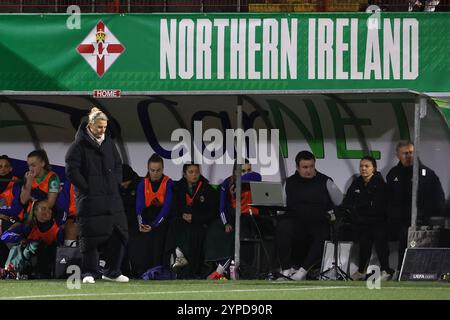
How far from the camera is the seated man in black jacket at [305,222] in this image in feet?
49.7

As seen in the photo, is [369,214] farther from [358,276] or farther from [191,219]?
[191,219]

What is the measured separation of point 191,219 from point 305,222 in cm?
135

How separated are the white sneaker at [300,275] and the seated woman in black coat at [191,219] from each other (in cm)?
111

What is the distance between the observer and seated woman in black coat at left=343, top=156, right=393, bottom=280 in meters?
15.1

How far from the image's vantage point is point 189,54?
1723cm

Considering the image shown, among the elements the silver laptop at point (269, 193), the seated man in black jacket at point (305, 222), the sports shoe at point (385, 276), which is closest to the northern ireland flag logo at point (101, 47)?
the silver laptop at point (269, 193)

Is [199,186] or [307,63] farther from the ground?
[307,63]

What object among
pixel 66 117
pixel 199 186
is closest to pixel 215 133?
pixel 199 186

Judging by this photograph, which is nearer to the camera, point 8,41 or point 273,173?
point 273,173

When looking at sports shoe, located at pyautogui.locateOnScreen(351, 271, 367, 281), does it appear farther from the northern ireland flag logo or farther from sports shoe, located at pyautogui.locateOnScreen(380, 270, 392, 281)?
the northern ireland flag logo

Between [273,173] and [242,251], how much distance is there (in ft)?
3.36

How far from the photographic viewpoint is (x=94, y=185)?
13.9 meters

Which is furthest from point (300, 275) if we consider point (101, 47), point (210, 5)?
point (210, 5)
